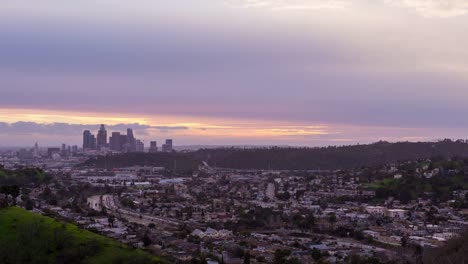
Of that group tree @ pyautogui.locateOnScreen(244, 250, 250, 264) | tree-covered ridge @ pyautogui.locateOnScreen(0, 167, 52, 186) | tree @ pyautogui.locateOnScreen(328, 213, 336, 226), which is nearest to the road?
tree-covered ridge @ pyautogui.locateOnScreen(0, 167, 52, 186)

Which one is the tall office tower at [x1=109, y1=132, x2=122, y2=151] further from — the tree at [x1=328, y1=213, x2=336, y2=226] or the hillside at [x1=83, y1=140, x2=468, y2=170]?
the tree at [x1=328, y1=213, x2=336, y2=226]

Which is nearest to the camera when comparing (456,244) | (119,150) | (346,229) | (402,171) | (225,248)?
(456,244)

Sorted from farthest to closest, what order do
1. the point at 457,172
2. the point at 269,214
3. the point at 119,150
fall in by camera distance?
the point at 119,150
the point at 457,172
the point at 269,214

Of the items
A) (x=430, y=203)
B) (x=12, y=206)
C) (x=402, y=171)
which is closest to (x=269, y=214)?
(x=430, y=203)

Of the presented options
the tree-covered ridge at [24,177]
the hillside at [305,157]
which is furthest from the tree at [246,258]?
the hillside at [305,157]

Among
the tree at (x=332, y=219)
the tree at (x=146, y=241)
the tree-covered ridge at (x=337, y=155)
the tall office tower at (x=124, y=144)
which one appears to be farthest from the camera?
the tall office tower at (x=124, y=144)

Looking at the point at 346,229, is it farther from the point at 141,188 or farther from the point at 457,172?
the point at 141,188

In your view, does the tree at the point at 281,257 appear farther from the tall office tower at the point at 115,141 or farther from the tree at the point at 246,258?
the tall office tower at the point at 115,141
